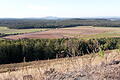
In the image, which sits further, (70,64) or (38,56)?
(38,56)

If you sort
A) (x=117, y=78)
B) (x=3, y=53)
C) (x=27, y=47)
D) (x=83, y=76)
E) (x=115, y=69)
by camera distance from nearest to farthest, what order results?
(x=117, y=78) < (x=83, y=76) < (x=115, y=69) < (x=3, y=53) < (x=27, y=47)

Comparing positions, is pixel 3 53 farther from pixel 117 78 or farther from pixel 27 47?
pixel 117 78

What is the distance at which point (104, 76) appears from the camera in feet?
15.5

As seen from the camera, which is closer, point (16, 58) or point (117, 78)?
point (117, 78)

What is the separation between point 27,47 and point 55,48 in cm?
679

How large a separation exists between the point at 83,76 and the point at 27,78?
122 cm

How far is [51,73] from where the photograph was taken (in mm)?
5340

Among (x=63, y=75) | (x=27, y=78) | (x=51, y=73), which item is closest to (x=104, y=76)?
(x=63, y=75)

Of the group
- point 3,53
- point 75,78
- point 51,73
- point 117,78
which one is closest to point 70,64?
point 51,73

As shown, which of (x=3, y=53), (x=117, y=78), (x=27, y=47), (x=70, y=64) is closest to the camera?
(x=117, y=78)

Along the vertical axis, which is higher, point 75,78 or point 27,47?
point 75,78

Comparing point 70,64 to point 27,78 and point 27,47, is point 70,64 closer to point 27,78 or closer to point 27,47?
point 27,78

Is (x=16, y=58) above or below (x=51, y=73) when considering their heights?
below

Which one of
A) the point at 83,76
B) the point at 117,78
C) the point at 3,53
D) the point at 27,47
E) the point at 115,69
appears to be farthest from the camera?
the point at 27,47
